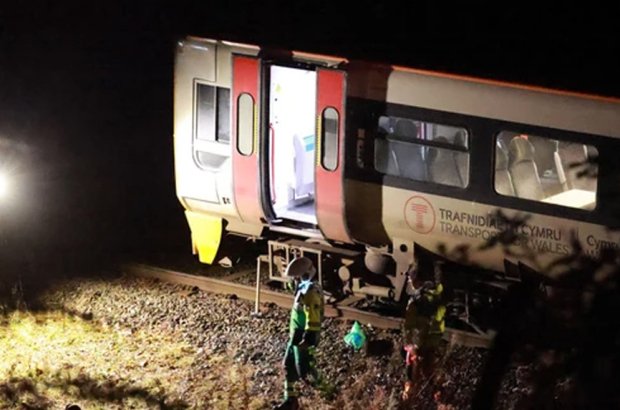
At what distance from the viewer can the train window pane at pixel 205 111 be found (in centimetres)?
1456

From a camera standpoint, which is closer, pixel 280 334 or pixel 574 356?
pixel 574 356

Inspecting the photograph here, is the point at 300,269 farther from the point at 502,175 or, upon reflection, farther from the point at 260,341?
the point at 502,175

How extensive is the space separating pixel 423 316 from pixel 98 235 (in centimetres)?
696

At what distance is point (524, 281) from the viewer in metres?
12.9

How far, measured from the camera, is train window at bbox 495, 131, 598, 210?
41.2 ft

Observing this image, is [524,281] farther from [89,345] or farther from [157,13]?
[157,13]

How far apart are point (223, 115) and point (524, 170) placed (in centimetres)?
366

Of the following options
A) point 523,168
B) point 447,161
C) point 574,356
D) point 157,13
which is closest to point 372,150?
Result: point 447,161

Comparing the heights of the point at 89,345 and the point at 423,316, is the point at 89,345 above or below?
below

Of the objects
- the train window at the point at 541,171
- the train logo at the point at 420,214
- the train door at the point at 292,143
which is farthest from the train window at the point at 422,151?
the train door at the point at 292,143

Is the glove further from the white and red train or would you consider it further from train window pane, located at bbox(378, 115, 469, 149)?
train window pane, located at bbox(378, 115, 469, 149)

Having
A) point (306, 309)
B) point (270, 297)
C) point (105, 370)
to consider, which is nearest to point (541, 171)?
point (306, 309)

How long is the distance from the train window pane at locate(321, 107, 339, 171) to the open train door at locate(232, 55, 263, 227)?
2.63 ft

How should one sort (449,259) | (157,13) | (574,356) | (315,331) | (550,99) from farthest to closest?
(157,13) < (449,259) < (550,99) < (315,331) < (574,356)
